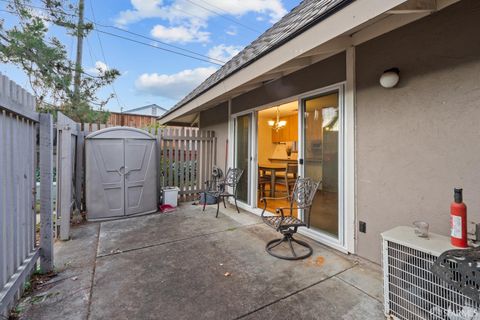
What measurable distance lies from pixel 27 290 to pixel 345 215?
131 inches

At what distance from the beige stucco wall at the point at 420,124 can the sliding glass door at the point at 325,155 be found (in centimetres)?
29

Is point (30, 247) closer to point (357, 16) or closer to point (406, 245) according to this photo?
point (406, 245)

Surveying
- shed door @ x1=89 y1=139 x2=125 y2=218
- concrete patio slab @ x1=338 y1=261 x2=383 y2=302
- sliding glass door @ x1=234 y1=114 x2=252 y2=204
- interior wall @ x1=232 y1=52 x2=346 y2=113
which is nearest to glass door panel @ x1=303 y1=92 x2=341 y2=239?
interior wall @ x1=232 y1=52 x2=346 y2=113

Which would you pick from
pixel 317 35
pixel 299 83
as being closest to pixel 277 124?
pixel 299 83

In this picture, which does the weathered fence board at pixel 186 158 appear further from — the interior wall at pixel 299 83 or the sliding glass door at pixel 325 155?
the sliding glass door at pixel 325 155

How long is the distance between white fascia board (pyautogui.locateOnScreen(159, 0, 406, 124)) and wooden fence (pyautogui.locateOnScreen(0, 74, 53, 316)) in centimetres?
235

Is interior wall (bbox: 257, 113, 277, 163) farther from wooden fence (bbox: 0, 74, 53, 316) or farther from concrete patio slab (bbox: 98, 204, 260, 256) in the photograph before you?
wooden fence (bbox: 0, 74, 53, 316)

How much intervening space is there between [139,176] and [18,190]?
101 inches

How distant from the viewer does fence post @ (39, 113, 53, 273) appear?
2172mm

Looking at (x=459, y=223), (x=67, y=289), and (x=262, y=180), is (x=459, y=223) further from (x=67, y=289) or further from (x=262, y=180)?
(x=262, y=180)

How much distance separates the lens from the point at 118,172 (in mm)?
4082

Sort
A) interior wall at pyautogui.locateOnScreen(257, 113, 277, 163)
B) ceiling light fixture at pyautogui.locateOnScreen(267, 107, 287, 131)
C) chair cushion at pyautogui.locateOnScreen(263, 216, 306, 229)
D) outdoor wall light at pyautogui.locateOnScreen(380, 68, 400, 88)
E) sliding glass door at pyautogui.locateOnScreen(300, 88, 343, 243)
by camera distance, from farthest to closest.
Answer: interior wall at pyautogui.locateOnScreen(257, 113, 277, 163)
ceiling light fixture at pyautogui.locateOnScreen(267, 107, 287, 131)
sliding glass door at pyautogui.locateOnScreen(300, 88, 343, 243)
chair cushion at pyautogui.locateOnScreen(263, 216, 306, 229)
outdoor wall light at pyautogui.locateOnScreen(380, 68, 400, 88)

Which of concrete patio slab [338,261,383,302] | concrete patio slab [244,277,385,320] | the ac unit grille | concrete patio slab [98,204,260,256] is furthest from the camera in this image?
concrete patio slab [98,204,260,256]

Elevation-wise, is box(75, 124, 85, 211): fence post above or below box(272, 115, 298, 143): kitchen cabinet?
below
